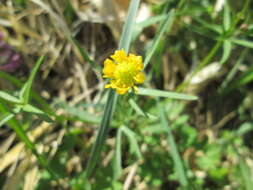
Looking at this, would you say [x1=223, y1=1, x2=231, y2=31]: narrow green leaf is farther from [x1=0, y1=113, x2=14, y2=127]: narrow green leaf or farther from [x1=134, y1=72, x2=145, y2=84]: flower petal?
[x1=0, y1=113, x2=14, y2=127]: narrow green leaf

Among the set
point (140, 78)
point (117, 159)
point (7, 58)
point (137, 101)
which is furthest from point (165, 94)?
point (7, 58)

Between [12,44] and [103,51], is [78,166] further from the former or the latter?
[12,44]

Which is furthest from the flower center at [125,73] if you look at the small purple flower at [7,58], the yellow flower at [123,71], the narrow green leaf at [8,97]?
the small purple flower at [7,58]

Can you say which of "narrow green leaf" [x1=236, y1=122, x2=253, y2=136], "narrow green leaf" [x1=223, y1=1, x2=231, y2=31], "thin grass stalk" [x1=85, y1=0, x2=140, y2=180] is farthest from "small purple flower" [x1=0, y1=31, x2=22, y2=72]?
"narrow green leaf" [x1=236, y1=122, x2=253, y2=136]

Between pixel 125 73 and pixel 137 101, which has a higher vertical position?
pixel 137 101

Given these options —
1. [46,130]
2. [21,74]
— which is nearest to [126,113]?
[46,130]

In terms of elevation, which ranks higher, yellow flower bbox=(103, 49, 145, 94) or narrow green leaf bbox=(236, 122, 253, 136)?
narrow green leaf bbox=(236, 122, 253, 136)

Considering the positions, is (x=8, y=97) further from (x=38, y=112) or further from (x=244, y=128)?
(x=244, y=128)

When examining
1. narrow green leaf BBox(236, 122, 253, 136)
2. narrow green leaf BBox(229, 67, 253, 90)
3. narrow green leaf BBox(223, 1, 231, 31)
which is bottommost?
narrow green leaf BBox(236, 122, 253, 136)
